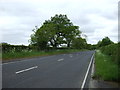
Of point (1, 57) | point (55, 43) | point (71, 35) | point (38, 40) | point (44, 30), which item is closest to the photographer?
point (1, 57)

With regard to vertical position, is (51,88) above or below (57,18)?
below

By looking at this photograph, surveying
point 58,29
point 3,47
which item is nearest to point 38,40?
point 3,47

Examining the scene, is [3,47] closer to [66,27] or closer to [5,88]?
[5,88]

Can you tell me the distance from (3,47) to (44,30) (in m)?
23.3

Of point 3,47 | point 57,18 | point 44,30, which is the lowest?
point 3,47

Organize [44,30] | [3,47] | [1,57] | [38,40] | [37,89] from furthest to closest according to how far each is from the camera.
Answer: [44,30] → [38,40] → [3,47] → [1,57] → [37,89]

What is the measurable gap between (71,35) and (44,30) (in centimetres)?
2685

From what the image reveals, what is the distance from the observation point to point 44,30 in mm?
50125

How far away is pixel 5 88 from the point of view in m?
7.93

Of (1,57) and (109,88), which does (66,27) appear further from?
(109,88)

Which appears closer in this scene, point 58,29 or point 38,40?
point 38,40

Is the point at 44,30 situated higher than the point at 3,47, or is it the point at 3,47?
the point at 44,30

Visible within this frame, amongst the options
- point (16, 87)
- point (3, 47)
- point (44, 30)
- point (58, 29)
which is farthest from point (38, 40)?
point (16, 87)

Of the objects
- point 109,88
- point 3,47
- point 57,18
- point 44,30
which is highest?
point 57,18
